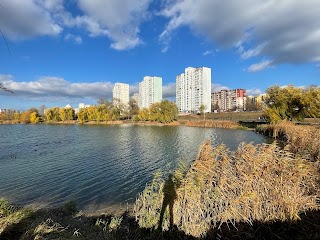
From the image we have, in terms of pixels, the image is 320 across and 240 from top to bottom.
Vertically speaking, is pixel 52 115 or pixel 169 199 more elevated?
pixel 52 115

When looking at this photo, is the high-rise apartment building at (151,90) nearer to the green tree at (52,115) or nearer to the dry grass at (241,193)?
the green tree at (52,115)

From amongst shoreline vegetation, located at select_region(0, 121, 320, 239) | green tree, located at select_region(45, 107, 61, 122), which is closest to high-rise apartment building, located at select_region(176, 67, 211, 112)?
green tree, located at select_region(45, 107, 61, 122)

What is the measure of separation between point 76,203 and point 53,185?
3.11 meters

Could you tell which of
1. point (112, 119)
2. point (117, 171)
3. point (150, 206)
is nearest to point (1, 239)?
point (150, 206)

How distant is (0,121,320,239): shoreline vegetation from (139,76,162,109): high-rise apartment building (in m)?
152

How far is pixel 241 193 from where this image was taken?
5.38 metres

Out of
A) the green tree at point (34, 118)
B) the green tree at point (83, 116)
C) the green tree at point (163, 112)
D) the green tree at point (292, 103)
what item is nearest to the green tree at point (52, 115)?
the green tree at point (34, 118)

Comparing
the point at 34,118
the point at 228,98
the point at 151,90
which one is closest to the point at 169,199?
the point at 34,118

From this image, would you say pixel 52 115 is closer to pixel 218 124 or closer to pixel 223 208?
pixel 218 124

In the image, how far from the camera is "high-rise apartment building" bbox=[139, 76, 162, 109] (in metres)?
160

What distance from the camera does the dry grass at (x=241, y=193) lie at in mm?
5230

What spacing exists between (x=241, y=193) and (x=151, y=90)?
156790 millimetres

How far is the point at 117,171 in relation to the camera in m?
14.3

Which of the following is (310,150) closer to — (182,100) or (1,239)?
(1,239)
